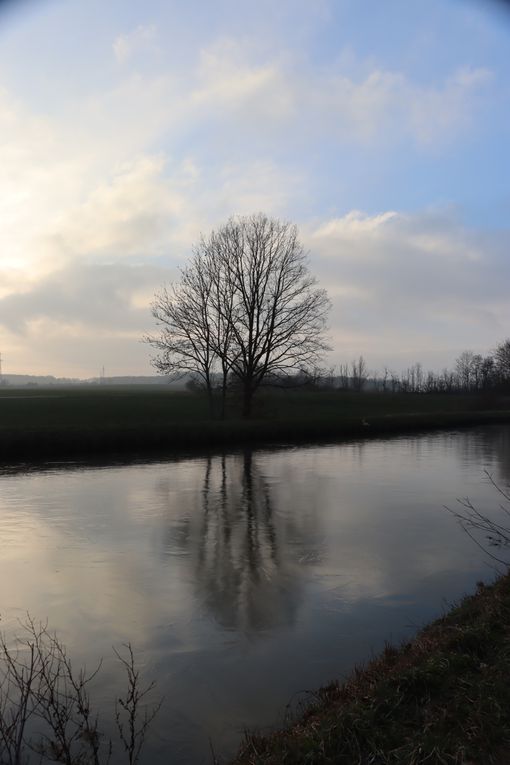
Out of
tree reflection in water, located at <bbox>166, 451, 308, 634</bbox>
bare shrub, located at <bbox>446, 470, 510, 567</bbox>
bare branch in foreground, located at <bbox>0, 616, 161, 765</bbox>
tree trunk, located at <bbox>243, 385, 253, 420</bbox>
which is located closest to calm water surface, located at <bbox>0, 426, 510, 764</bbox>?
tree reflection in water, located at <bbox>166, 451, 308, 634</bbox>

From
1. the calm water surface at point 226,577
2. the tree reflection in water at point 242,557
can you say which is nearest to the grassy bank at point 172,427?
the calm water surface at point 226,577

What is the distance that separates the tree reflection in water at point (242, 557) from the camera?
295 inches

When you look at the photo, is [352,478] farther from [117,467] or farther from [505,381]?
[505,381]

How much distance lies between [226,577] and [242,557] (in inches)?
44.6

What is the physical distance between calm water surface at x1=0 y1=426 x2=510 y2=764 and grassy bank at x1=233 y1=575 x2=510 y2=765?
0.75 m

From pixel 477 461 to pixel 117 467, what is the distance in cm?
1439

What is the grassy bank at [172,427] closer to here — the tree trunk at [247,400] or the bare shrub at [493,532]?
the tree trunk at [247,400]

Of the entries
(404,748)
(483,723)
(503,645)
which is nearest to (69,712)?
(404,748)

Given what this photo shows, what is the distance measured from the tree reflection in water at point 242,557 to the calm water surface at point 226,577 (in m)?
0.03

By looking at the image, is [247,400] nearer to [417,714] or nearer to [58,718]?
[417,714]

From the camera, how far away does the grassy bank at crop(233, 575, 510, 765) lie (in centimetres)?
353

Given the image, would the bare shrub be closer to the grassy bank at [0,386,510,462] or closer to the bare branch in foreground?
the bare branch in foreground

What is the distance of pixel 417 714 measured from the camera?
402cm

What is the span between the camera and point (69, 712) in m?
4.99
